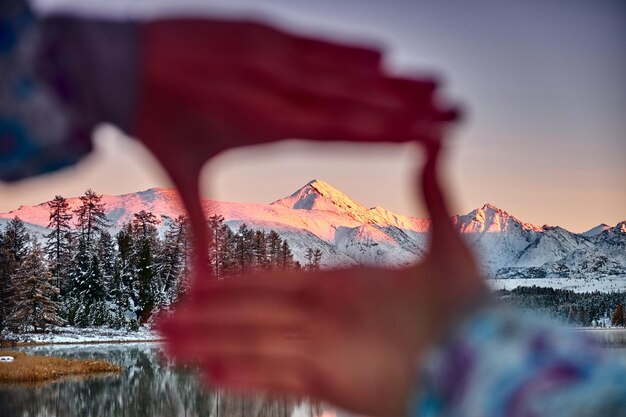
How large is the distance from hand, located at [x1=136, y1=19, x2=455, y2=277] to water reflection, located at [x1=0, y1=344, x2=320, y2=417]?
553cm

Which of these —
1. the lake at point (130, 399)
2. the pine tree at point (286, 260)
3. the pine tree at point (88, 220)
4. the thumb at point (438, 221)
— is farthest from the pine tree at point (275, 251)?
the pine tree at point (88, 220)

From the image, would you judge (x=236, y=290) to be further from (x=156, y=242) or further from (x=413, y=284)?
(x=156, y=242)

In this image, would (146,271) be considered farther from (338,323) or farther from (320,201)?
(338,323)

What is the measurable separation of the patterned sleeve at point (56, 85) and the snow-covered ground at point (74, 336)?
1142 cm

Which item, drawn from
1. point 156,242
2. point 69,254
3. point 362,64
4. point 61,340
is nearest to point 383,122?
point 362,64

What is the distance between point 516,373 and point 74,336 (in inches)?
500

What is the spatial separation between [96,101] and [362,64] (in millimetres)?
94

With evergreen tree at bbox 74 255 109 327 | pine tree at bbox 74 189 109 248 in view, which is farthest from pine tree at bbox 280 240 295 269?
pine tree at bbox 74 189 109 248

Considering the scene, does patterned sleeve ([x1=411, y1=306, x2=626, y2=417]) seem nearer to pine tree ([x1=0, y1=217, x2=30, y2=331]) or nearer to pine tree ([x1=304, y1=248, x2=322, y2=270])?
pine tree ([x1=304, y1=248, x2=322, y2=270])

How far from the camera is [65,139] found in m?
0.26

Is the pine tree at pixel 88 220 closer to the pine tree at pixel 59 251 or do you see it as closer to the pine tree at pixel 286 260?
the pine tree at pixel 59 251

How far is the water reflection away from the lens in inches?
255

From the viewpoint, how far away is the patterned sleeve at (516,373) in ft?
0.67

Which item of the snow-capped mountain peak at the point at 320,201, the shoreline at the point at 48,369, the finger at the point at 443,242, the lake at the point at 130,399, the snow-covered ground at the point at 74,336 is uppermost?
the snow-capped mountain peak at the point at 320,201
